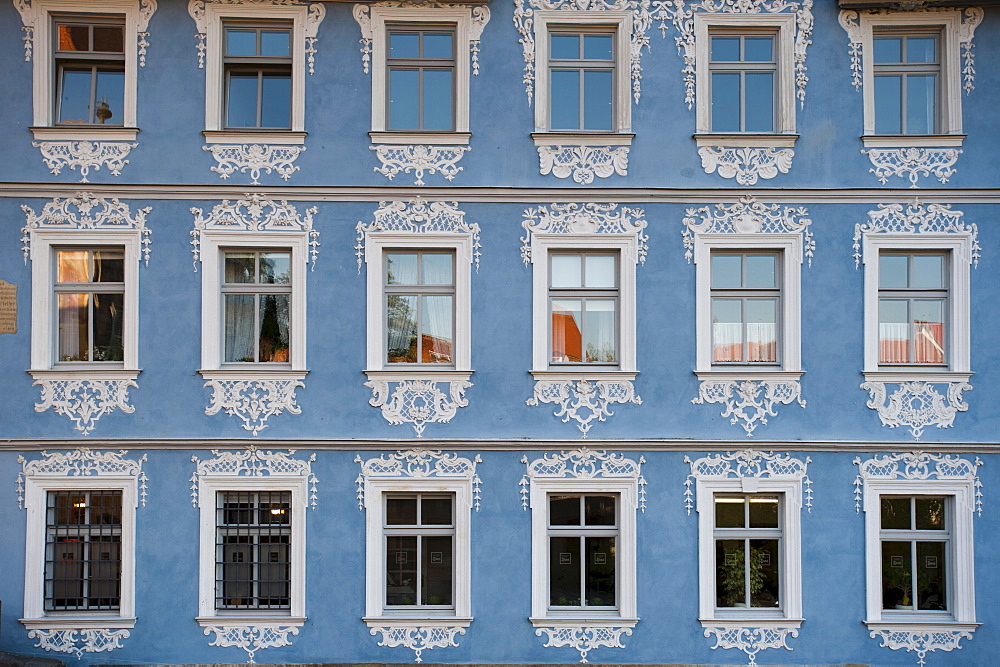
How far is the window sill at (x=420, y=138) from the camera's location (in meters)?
10.1

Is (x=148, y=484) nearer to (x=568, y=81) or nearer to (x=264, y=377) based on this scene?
(x=264, y=377)

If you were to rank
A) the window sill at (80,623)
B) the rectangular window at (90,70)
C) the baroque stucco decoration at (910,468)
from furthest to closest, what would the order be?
the rectangular window at (90,70) < the baroque stucco decoration at (910,468) < the window sill at (80,623)

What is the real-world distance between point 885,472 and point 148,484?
8.66 meters

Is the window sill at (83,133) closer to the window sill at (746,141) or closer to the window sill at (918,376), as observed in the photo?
the window sill at (746,141)

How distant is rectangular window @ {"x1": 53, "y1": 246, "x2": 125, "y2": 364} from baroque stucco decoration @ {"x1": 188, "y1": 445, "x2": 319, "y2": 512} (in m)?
1.69

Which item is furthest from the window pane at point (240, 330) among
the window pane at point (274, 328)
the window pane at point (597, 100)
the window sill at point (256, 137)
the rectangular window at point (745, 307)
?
the rectangular window at point (745, 307)

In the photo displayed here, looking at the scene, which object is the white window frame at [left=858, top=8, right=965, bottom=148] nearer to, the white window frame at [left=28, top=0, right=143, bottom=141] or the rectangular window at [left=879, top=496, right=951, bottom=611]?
the rectangular window at [left=879, top=496, right=951, bottom=611]

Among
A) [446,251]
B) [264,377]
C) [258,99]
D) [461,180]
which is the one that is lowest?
[264,377]

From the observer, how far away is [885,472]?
32.9 feet

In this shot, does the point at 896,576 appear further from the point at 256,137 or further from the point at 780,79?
the point at 256,137

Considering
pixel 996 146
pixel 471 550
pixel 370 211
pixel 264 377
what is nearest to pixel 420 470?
pixel 471 550

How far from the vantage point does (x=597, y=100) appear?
410 inches

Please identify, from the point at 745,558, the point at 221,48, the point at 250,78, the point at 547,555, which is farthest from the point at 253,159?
the point at 745,558

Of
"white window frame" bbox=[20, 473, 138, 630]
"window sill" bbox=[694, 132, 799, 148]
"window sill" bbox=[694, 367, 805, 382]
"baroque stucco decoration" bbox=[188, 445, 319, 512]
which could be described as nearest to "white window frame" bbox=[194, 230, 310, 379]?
"baroque stucco decoration" bbox=[188, 445, 319, 512]
